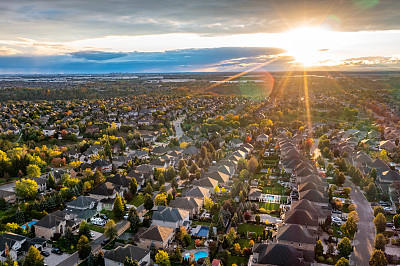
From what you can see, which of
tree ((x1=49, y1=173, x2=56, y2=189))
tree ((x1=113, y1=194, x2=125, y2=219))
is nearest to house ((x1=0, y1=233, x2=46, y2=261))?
tree ((x1=113, y1=194, x2=125, y2=219))

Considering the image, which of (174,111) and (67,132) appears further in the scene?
(174,111)

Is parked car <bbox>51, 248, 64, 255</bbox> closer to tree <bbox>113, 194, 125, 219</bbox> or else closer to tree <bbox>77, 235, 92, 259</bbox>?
tree <bbox>77, 235, 92, 259</bbox>

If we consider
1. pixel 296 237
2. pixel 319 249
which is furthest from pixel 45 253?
pixel 319 249

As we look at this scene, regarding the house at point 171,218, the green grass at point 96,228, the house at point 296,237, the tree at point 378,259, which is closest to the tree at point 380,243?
the tree at point 378,259

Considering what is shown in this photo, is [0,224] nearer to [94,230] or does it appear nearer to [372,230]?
[94,230]

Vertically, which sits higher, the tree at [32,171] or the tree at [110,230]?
the tree at [32,171]

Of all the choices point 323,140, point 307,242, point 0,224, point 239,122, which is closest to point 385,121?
point 323,140

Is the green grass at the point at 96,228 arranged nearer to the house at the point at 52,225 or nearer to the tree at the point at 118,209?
the house at the point at 52,225
